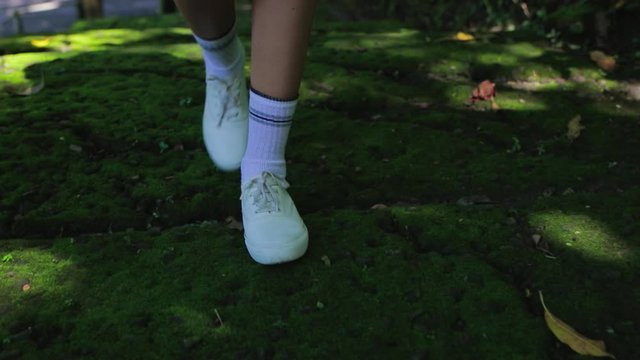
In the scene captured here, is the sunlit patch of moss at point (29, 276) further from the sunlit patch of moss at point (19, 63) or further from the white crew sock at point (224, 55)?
the sunlit patch of moss at point (19, 63)

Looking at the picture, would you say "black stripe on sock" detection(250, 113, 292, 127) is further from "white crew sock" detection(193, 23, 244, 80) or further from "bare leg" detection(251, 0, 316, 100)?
"white crew sock" detection(193, 23, 244, 80)

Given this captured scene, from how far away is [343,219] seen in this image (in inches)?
68.0

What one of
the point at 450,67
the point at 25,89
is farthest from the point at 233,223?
the point at 450,67

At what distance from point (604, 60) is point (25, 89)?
243 centimetres

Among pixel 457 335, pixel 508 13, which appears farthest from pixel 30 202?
pixel 508 13

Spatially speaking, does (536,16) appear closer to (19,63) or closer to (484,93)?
(484,93)

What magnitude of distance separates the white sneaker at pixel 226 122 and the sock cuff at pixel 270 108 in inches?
15.5

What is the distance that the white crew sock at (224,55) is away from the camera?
2037 mm

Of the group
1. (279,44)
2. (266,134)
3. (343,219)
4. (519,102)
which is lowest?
(519,102)

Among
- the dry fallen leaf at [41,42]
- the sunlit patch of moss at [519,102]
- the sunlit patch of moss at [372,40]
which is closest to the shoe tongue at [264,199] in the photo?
the sunlit patch of moss at [519,102]

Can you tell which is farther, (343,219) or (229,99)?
(229,99)

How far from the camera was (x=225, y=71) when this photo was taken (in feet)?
6.94

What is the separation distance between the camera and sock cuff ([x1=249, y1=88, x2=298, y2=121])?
1.59 metres

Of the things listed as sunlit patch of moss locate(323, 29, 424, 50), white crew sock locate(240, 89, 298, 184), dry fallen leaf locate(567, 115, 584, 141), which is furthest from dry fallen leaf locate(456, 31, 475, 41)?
white crew sock locate(240, 89, 298, 184)
